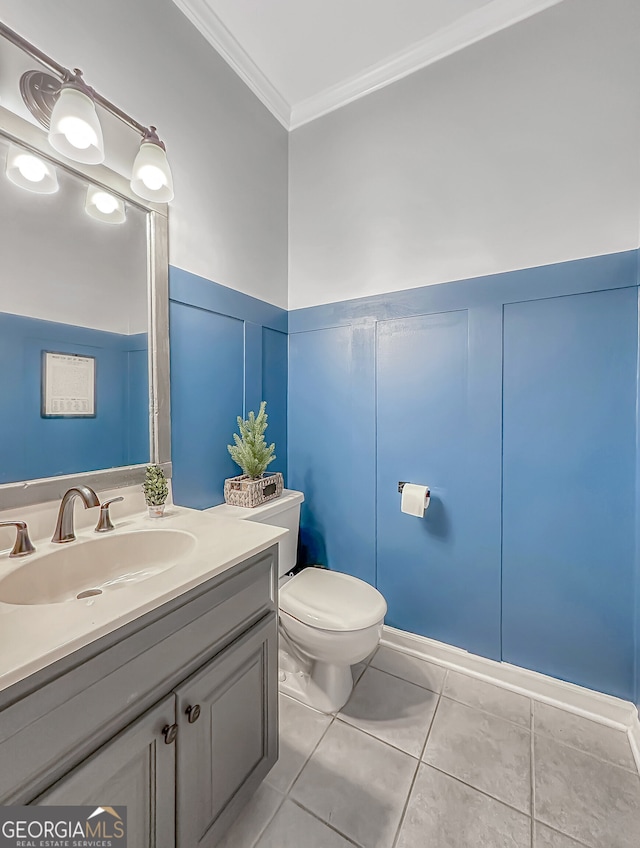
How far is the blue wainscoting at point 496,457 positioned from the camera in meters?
1.38

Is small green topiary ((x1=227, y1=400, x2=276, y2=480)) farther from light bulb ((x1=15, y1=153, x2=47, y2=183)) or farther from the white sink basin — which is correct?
light bulb ((x1=15, y1=153, x2=47, y2=183))

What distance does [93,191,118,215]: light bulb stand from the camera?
118 cm

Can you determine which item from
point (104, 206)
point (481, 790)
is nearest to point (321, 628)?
point (481, 790)

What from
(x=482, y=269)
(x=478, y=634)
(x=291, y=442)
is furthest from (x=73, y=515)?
(x=482, y=269)

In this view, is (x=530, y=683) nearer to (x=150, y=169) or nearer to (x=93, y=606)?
(x=93, y=606)

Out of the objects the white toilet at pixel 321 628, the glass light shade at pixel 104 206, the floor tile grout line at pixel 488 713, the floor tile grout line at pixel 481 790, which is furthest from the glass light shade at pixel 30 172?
the floor tile grout line at pixel 488 713

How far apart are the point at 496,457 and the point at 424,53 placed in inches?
76.9

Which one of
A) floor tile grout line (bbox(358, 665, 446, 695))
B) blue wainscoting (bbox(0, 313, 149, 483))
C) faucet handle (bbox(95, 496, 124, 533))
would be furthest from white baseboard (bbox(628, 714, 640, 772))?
blue wainscoting (bbox(0, 313, 149, 483))

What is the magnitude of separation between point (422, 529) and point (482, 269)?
127 cm

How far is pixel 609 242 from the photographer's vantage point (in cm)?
136

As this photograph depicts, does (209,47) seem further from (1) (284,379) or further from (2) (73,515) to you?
(2) (73,515)

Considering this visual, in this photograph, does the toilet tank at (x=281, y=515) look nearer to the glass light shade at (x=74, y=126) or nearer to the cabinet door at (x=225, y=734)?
the cabinet door at (x=225, y=734)

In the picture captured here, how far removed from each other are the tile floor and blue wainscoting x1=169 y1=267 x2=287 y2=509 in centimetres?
105

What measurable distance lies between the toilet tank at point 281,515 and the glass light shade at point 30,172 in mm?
1274
